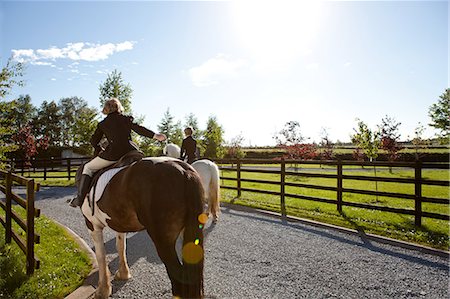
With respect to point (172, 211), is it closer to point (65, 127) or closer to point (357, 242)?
point (357, 242)

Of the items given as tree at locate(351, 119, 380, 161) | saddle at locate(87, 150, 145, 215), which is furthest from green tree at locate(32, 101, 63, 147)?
saddle at locate(87, 150, 145, 215)

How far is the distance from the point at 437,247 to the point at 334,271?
252 cm

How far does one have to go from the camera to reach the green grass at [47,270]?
3.67 metres

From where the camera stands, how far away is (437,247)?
212 inches

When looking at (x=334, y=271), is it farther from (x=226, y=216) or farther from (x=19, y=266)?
(x=19, y=266)

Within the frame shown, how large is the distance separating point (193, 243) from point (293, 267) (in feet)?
8.45

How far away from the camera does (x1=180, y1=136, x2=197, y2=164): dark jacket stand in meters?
7.68

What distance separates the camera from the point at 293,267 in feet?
15.0

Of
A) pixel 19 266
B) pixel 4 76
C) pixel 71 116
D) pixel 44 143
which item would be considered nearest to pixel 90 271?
pixel 19 266

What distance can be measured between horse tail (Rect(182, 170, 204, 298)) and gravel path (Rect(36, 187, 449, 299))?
125 cm

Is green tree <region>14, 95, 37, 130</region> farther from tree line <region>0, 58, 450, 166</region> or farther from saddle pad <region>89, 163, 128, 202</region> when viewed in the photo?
saddle pad <region>89, 163, 128, 202</region>

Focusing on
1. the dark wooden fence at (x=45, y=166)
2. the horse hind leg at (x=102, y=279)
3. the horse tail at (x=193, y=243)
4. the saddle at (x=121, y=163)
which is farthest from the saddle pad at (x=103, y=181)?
the dark wooden fence at (x=45, y=166)

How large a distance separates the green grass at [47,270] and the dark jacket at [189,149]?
10.9 ft

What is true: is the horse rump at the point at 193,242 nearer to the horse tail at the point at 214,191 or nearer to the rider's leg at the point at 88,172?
the rider's leg at the point at 88,172
